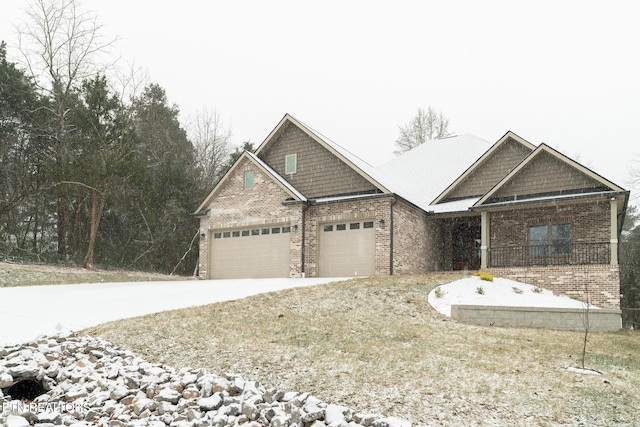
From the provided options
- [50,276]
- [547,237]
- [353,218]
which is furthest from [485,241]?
[50,276]

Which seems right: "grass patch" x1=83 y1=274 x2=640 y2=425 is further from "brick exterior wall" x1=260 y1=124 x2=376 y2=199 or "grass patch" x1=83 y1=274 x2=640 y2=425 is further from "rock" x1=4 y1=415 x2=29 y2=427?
"brick exterior wall" x1=260 y1=124 x2=376 y2=199

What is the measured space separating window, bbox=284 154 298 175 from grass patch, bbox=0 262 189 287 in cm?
739

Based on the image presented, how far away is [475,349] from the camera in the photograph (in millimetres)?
8180

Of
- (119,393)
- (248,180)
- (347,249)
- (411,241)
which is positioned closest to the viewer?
(119,393)

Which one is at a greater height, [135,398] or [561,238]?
[561,238]

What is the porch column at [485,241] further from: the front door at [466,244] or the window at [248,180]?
the window at [248,180]

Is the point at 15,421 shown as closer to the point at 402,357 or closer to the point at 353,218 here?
the point at 402,357

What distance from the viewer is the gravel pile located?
5.49 metres

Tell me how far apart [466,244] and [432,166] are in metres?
4.41

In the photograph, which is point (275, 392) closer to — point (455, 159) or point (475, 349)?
point (475, 349)

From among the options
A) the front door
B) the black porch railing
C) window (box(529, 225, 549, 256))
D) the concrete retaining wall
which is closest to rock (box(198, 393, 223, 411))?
the concrete retaining wall

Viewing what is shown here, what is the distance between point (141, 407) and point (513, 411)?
397 centimetres

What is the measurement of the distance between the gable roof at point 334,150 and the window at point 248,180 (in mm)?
1403

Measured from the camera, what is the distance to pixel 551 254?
17156mm
